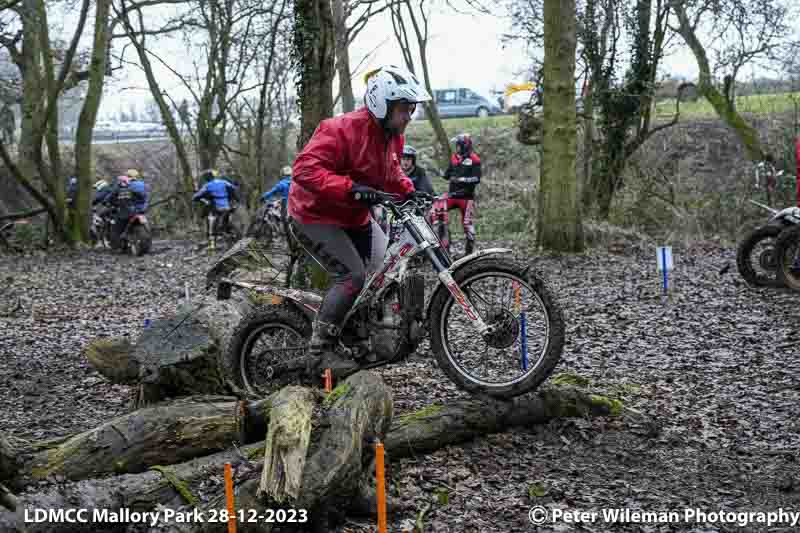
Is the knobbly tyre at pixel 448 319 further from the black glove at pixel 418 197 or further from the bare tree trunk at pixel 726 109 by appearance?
the bare tree trunk at pixel 726 109

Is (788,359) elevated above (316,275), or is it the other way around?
(316,275)

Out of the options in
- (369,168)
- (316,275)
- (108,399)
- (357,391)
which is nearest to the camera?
(357,391)

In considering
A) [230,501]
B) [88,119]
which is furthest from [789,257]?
[88,119]

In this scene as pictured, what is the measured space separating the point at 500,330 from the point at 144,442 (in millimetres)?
2134

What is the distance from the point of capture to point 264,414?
15.0 ft

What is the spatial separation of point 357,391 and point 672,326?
5199 mm

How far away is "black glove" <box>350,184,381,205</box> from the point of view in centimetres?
532

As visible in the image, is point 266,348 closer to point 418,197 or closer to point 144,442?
point 418,197

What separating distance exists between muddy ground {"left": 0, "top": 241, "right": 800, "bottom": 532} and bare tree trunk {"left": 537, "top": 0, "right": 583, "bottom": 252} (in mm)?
2390

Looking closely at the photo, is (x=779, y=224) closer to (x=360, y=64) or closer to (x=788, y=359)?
(x=788, y=359)

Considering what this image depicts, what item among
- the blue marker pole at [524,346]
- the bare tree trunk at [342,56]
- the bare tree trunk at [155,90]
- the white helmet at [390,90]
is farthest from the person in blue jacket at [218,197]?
the blue marker pole at [524,346]

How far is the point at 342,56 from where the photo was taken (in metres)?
21.3

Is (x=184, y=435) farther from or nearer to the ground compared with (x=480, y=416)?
farther from the ground

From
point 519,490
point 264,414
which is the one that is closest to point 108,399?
point 264,414
